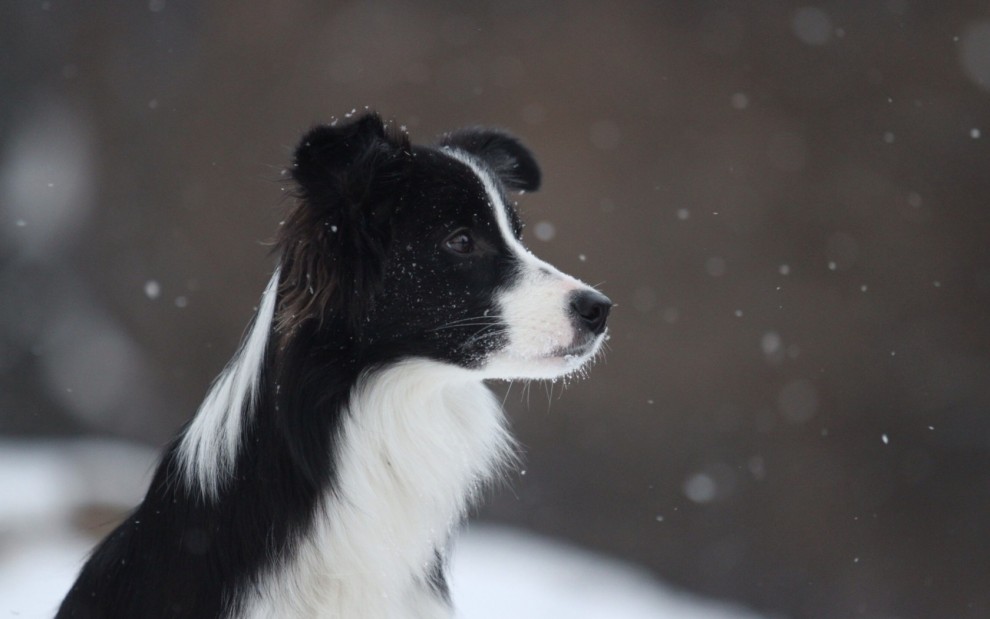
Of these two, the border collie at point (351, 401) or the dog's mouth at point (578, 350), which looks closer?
the border collie at point (351, 401)

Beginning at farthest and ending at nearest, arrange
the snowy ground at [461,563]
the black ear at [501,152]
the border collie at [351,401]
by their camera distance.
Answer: the snowy ground at [461,563], the black ear at [501,152], the border collie at [351,401]

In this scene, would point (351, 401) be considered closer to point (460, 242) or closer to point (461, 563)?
point (460, 242)

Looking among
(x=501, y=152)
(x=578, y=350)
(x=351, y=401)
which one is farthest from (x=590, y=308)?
(x=501, y=152)

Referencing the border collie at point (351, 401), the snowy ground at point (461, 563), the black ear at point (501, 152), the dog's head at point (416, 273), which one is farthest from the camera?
the snowy ground at point (461, 563)

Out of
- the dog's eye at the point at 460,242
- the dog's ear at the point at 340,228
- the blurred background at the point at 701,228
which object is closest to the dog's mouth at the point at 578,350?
the dog's eye at the point at 460,242

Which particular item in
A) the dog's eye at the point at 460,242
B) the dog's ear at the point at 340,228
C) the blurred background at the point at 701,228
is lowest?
the dog's ear at the point at 340,228

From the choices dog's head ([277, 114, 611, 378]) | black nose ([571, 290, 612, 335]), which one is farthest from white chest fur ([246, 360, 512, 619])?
black nose ([571, 290, 612, 335])

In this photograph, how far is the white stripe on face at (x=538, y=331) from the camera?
2916 millimetres

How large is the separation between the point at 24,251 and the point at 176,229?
168 centimetres

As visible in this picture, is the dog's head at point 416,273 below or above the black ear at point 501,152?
below

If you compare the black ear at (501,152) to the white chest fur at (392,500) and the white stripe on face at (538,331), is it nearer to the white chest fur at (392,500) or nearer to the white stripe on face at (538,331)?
the white stripe on face at (538,331)

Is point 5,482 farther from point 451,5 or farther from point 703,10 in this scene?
→ point 703,10

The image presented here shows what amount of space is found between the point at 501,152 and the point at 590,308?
0.97 metres

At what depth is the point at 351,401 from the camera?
2.91 meters
